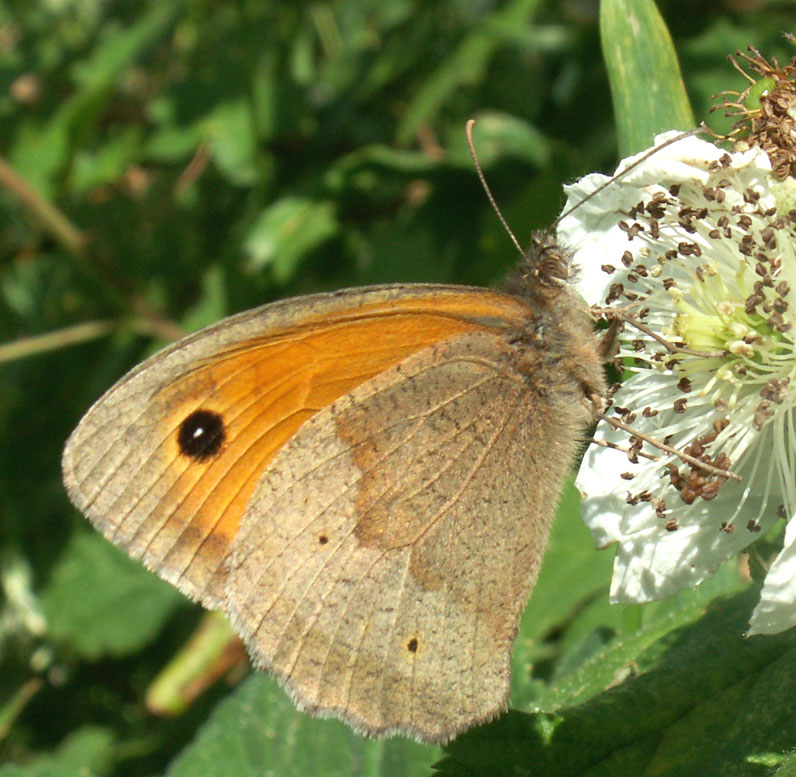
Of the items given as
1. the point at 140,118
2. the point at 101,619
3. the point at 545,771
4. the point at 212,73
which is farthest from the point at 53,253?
the point at 545,771

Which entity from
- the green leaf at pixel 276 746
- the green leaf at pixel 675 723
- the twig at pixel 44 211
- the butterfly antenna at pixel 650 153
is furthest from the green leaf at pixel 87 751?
the butterfly antenna at pixel 650 153

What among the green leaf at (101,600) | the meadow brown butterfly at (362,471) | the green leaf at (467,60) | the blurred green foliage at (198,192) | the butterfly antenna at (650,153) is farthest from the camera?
the green leaf at (101,600)

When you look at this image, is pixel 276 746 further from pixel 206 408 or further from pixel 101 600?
pixel 101 600

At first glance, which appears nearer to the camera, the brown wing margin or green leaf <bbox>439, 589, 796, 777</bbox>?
green leaf <bbox>439, 589, 796, 777</bbox>

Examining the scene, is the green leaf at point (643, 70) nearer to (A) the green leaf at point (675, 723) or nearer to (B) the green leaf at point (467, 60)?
(A) the green leaf at point (675, 723)

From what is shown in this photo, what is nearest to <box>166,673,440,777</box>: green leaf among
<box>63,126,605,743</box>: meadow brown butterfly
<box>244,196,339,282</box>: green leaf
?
<box>63,126,605,743</box>: meadow brown butterfly

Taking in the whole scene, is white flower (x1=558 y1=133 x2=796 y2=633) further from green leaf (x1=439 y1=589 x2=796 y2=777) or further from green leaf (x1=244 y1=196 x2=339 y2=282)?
green leaf (x1=244 y1=196 x2=339 y2=282)
